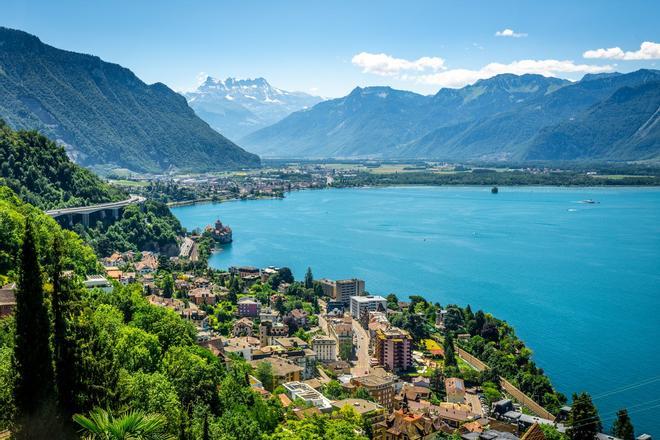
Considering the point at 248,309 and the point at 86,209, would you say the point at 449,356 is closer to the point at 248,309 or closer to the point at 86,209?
the point at 248,309

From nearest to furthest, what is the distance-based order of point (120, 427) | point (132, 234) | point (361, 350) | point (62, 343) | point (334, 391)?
1. point (120, 427)
2. point (62, 343)
3. point (334, 391)
4. point (361, 350)
5. point (132, 234)

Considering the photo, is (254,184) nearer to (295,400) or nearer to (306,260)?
(306,260)

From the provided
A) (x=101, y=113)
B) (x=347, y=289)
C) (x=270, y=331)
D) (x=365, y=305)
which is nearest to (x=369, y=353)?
(x=270, y=331)

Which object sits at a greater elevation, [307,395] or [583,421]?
[307,395]

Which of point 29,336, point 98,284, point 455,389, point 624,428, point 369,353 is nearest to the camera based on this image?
point 29,336

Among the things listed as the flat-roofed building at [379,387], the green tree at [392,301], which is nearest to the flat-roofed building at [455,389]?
the flat-roofed building at [379,387]

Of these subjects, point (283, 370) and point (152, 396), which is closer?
point (152, 396)

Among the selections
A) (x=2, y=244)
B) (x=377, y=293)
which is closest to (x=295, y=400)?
(x=2, y=244)

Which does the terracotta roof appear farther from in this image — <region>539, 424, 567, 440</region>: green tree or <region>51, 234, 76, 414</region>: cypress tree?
<region>51, 234, 76, 414</region>: cypress tree

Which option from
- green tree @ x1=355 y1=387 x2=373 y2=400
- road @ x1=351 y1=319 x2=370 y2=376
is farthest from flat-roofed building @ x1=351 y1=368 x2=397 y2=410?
road @ x1=351 y1=319 x2=370 y2=376
